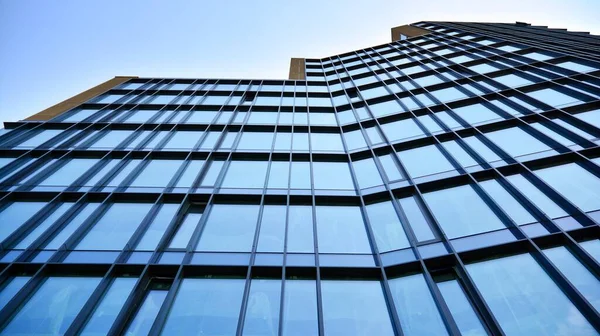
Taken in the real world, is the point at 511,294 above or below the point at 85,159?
below

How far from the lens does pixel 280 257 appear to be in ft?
32.1

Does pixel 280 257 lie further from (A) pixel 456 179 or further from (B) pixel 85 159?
(B) pixel 85 159

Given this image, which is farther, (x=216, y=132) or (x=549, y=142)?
(x=216, y=132)

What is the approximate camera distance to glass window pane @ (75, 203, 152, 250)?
33.9 feet

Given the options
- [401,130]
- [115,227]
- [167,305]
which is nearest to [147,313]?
[167,305]

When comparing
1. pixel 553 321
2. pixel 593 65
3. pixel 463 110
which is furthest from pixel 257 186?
pixel 593 65

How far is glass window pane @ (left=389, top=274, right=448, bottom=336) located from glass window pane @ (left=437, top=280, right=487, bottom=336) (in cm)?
36

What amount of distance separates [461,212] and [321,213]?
457cm

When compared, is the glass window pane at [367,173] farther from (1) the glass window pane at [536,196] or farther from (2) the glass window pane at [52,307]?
(2) the glass window pane at [52,307]

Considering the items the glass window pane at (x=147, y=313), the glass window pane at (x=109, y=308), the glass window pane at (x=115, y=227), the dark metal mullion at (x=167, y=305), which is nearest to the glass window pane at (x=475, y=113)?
the dark metal mullion at (x=167, y=305)

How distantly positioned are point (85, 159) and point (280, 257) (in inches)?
436

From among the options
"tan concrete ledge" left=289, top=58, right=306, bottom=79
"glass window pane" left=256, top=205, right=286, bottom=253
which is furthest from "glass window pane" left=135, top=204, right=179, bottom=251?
"tan concrete ledge" left=289, top=58, right=306, bottom=79

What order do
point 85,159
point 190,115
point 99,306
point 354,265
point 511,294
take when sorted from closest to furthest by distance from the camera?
point 511,294 < point 99,306 < point 354,265 < point 85,159 < point 190,115

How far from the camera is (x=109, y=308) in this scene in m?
8.27
